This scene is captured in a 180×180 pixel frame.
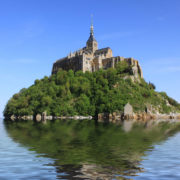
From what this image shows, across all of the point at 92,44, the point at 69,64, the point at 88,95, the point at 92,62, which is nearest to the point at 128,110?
the point at 88,95

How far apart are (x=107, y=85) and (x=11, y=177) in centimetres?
9816

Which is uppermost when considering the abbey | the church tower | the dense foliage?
the church tower

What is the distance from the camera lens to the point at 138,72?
118 m

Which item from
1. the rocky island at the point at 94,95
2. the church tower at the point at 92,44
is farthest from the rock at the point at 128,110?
the church tower at the point at 92,44

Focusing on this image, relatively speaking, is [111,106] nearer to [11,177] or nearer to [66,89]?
[66,89]

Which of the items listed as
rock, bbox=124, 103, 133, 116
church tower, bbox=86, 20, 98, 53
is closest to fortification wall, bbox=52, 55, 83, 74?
church tower, bbox=86, 20, 98, 53

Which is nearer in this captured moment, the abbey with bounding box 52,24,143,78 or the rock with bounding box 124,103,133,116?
the rock with bounding box 124,103,133,116

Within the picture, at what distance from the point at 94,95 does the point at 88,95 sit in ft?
9.40

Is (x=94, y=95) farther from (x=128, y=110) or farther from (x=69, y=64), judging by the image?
(x=69, y=64)

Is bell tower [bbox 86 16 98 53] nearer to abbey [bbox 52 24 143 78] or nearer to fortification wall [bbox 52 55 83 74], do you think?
abbey [bbox 52 24 143 78]

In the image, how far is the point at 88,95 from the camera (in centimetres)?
10938

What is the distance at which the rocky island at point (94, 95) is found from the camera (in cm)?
9875

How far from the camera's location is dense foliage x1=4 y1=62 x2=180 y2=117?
10062 cm

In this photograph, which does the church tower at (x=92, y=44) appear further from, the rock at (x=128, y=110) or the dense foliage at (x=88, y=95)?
the rock at (x=128, y=110)
